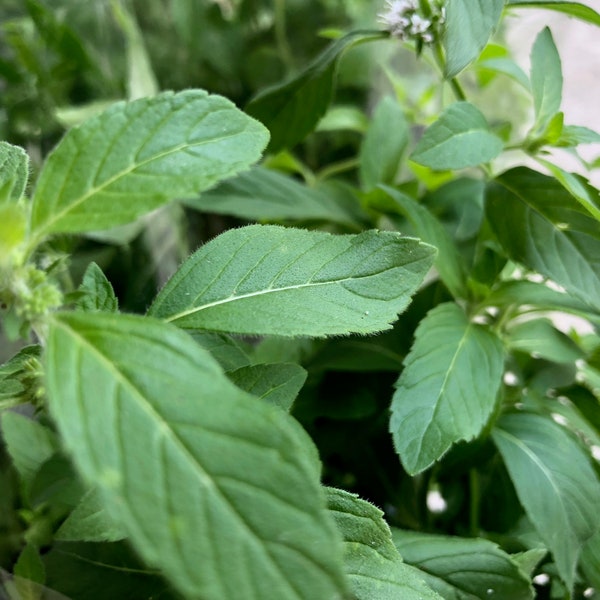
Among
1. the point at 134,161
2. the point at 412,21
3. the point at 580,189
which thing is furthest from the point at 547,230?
the point at 134,161

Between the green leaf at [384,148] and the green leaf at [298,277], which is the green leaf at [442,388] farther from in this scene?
the green leaf at [384,148]

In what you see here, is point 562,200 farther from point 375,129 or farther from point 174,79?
point 174,79

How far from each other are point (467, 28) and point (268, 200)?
9.2 inches

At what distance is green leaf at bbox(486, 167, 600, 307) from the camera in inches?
15.2

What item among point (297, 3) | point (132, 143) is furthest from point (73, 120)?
point (132, 143)

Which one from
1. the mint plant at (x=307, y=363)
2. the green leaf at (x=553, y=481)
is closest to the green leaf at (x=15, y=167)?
the mint plant at (x=307, y=363)

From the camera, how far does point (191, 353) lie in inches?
8.7

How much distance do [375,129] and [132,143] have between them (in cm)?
37

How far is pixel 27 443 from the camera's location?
1.26 feet

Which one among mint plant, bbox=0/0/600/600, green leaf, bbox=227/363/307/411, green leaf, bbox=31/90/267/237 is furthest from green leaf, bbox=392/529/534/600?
green leaf, bbox=31/90/267/237

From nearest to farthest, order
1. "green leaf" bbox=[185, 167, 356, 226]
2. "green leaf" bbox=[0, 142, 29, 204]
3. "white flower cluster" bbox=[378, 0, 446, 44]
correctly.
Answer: "green leaf" bbox=[0, 142, 29, 204], "white flower cluster" bbox=[378, 0, 446, 44], "green leaf" bbox=[185, 167, 356, 226]

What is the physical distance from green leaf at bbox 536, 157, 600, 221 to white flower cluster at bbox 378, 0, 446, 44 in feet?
0.34

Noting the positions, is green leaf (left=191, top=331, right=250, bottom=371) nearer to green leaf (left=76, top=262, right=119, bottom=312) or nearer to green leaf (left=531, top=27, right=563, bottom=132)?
green leaf (left=76, top=262, right=119, bottom=312)

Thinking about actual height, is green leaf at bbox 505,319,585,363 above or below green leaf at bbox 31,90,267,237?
below
